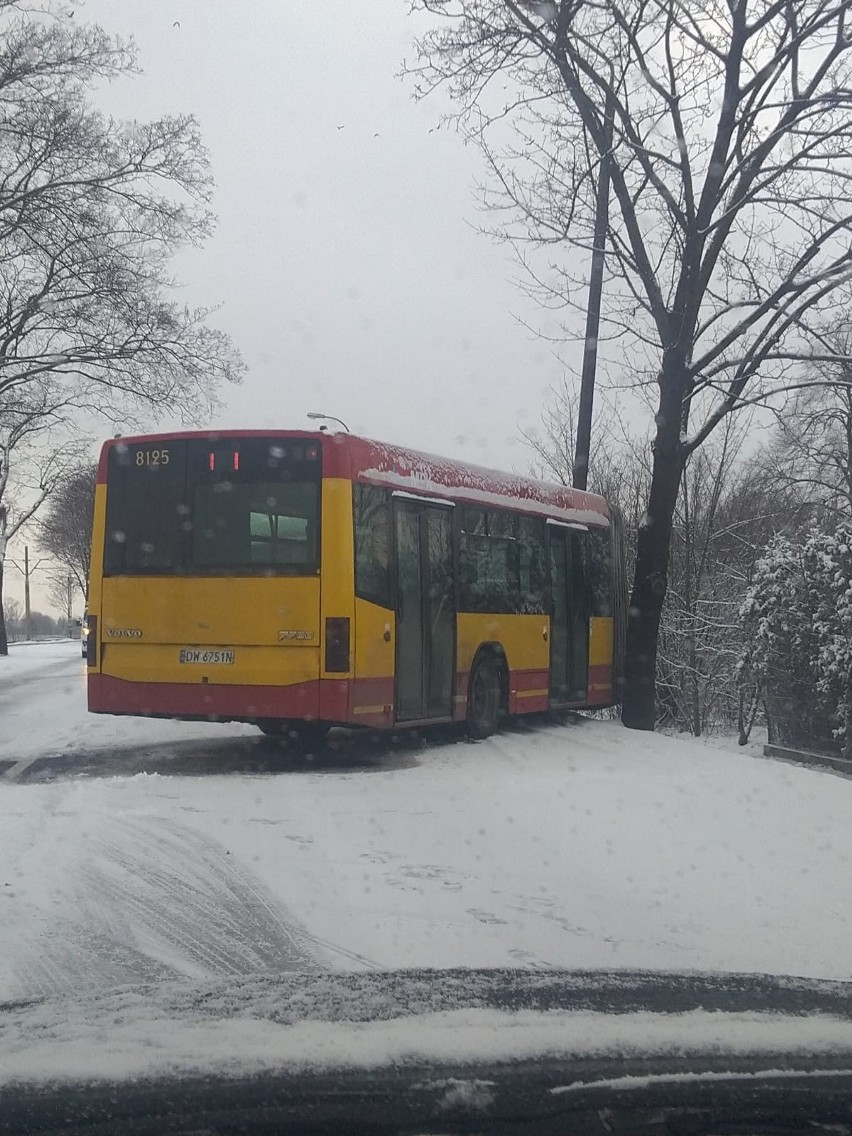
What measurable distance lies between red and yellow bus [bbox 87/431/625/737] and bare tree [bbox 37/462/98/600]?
139ft

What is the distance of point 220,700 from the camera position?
11.1 m

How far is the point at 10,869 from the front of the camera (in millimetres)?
6820

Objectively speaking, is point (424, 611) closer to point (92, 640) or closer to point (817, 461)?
point (92, 640)

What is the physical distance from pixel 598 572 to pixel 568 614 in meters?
1.18

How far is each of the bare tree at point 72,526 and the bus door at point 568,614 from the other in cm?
3958

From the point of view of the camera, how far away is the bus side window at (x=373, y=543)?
36.5ft

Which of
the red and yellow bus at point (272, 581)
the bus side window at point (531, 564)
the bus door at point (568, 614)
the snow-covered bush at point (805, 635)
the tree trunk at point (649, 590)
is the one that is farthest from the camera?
the snow-covered bush at point (805, 635)

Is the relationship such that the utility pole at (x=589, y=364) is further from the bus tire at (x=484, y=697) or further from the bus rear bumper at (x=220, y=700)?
the bus rear bumper at (x=220, y=700)

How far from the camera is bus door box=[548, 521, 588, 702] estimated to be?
15.5 meters

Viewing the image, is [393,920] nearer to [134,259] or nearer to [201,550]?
[201,550]

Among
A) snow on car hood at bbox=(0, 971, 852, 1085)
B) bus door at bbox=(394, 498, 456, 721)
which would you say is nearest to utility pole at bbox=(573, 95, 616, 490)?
bus door at bbox=(394, 498, 456, 721)

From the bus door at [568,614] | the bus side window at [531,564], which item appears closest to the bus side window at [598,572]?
the bus door at [568,614]

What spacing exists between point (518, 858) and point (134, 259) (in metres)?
20.1

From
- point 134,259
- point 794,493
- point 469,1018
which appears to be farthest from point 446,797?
point 794,493
